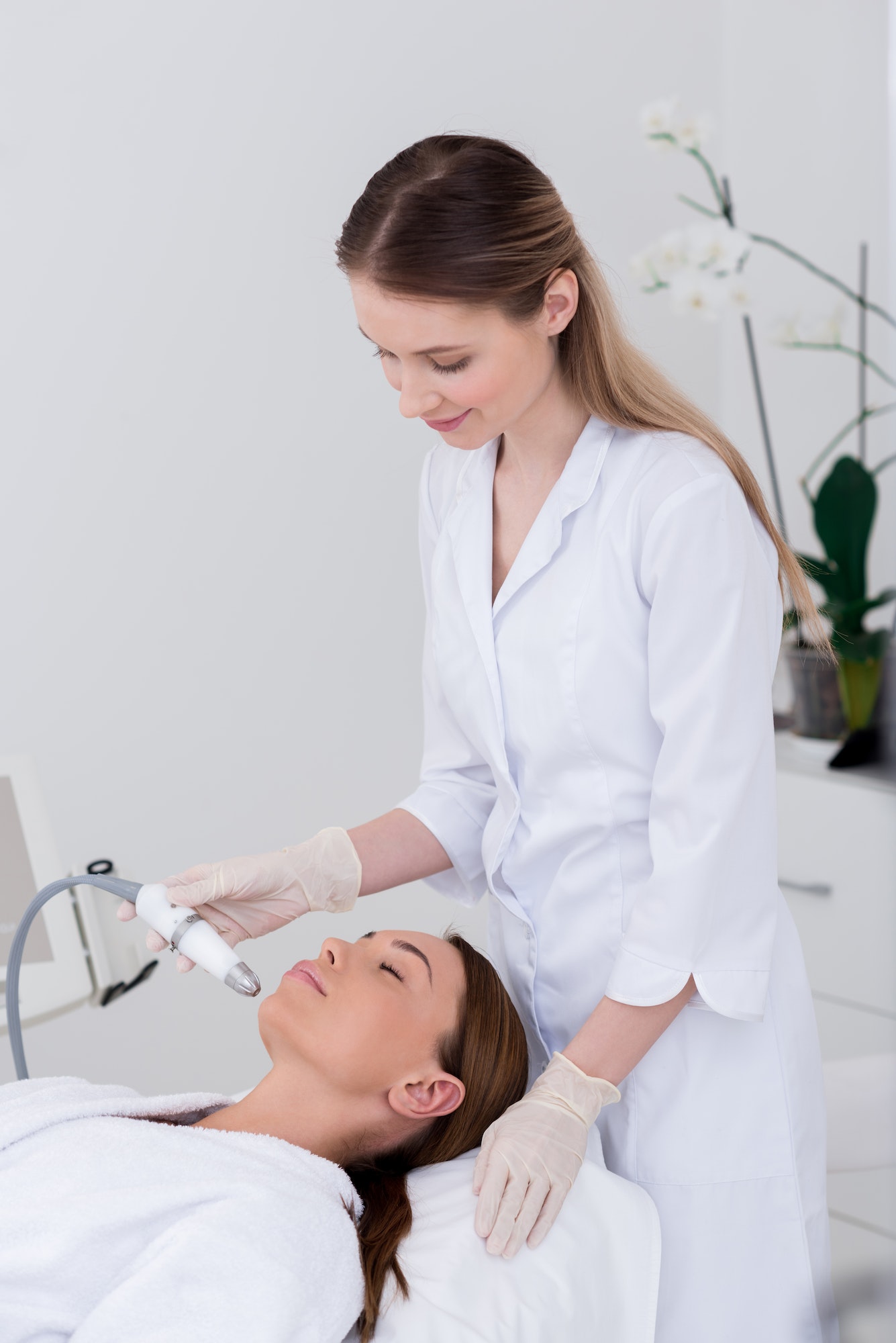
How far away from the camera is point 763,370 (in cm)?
255

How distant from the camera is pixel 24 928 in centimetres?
117

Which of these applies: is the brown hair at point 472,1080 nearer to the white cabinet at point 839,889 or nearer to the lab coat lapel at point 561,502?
the lab coat lapel at point 561,502

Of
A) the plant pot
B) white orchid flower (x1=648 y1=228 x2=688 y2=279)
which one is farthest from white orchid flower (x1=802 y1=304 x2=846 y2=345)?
the plant pot

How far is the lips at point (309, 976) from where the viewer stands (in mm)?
1279

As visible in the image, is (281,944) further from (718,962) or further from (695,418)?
(695,418)

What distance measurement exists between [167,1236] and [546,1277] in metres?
0.34

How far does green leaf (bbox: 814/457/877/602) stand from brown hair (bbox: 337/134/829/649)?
1043mm

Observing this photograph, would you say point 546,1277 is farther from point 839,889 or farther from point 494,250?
point 839,889

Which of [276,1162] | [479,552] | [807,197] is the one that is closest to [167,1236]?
[276,1162]

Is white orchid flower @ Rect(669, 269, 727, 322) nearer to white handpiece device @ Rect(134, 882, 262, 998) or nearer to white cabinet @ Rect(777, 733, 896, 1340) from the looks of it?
white cabinet @ Rect(777, 733, 896, 1340)

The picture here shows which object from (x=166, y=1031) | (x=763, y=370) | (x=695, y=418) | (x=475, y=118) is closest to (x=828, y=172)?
(x=763, y=370)

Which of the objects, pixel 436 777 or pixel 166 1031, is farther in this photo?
pixel 166 1031

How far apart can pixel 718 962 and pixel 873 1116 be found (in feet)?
1.19

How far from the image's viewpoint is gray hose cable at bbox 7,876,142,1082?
3.68 feet
